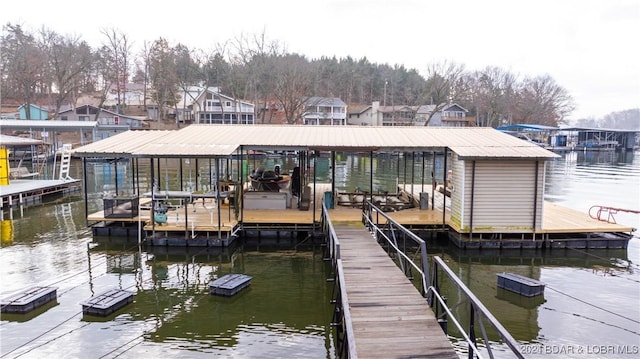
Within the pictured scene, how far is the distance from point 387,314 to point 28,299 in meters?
7.47

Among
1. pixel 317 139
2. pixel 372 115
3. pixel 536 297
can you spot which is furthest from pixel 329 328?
pixel 372 115

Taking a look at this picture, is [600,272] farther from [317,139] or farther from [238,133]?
[238,133]

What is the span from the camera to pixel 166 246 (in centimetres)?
1375

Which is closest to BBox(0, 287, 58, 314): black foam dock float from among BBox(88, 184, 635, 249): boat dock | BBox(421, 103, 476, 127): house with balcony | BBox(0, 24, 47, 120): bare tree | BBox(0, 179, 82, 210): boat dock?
BBox(88, 184, 635, 249): boat dock

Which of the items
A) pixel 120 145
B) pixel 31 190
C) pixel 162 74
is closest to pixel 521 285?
pixel 120 145

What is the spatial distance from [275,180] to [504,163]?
347 inches

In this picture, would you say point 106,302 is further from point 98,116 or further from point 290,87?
point 98,116

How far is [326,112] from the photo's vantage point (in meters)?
69.1

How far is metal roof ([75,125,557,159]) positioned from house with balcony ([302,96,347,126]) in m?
45.4

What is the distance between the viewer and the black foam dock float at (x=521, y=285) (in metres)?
10.1

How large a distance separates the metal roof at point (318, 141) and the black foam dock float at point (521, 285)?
4.03 m

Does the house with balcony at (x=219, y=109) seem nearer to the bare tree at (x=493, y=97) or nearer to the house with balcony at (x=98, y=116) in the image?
the house with balcony at (x=98, y=116)

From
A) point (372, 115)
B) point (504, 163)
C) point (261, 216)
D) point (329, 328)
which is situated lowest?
point (329, 328)

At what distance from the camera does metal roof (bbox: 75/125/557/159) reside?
45.1ft
